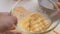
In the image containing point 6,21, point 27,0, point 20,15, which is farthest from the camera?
point 27,0

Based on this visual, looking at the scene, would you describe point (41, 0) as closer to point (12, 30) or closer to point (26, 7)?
point (26, 7)

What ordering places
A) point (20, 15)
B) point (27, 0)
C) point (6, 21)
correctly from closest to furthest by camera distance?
point (6, 21), point (20, 15), point (27, 0)

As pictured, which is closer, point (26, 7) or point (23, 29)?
point (23, 29)

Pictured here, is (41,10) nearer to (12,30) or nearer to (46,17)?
(46,17)

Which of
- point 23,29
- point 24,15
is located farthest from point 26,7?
point 23,29
